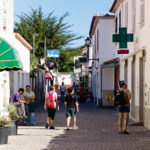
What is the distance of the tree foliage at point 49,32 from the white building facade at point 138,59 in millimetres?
21971

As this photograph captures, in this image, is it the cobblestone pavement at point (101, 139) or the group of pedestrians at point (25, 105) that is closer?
the cobblestone pavement at point (101, 139)

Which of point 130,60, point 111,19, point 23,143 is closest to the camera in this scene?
point 23,143

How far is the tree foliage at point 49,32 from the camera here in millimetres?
47531

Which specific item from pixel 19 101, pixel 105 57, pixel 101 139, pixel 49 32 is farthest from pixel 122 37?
pixel 49 32

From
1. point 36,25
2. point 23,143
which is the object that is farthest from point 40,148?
point 36,25

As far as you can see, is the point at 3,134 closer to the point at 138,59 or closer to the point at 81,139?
the point at 81,139

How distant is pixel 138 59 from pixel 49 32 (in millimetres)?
28117

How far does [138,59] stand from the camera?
2061 cm

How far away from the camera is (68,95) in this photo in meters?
17.8

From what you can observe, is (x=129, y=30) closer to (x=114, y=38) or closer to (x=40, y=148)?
(x=114, y=38)

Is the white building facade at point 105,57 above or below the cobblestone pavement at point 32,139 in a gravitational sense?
above

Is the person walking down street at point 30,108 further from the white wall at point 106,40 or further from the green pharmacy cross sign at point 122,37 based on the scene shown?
the white wall at point 106,40

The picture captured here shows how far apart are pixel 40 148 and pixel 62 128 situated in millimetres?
5968

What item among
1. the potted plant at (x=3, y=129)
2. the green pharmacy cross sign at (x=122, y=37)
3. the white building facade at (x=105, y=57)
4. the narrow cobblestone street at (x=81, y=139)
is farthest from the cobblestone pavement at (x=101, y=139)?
the white building facade at (x=105, y=57)
